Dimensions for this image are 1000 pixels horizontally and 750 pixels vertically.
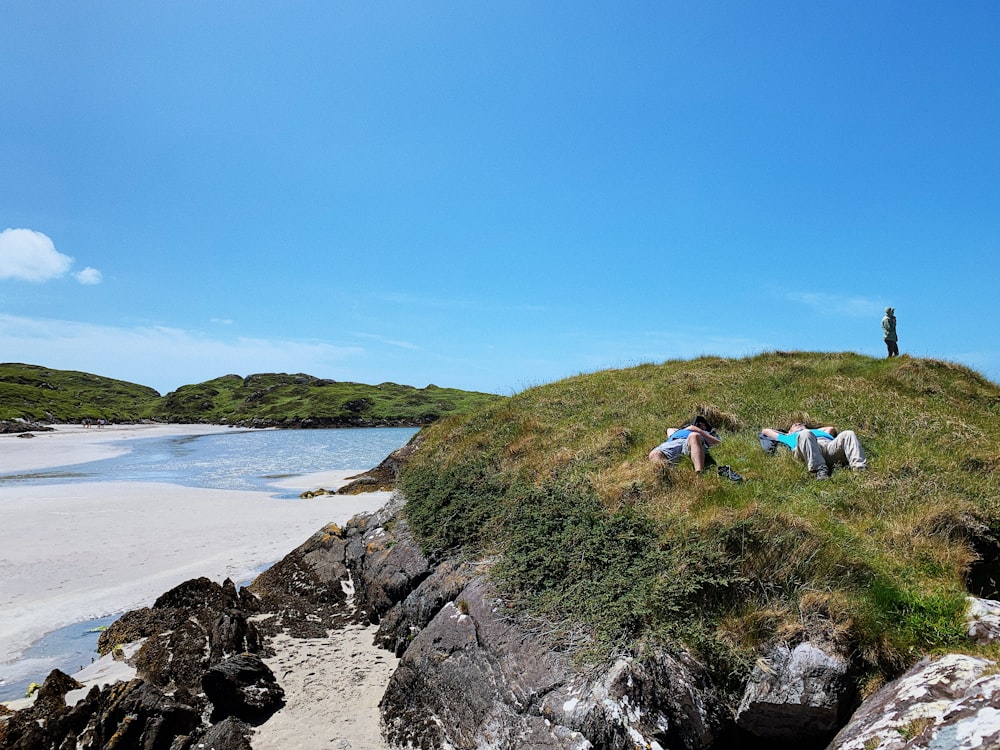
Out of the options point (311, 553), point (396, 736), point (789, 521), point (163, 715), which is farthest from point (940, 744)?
point (311, 553)

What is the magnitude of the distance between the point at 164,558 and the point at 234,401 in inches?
6724

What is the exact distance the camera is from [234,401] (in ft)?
563

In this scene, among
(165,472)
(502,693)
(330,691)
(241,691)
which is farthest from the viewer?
(165,472)

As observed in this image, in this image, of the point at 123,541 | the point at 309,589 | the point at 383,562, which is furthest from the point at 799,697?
the point at 123,541

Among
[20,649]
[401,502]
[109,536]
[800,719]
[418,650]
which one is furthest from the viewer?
[109,536]

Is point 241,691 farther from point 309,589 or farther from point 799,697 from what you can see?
point 799,697

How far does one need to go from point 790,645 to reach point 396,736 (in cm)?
547

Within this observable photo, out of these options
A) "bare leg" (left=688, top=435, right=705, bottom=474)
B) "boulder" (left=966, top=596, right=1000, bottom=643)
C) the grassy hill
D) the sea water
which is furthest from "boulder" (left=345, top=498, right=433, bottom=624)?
"boulder" (left=966, top=596, right=1000, bottom=643)

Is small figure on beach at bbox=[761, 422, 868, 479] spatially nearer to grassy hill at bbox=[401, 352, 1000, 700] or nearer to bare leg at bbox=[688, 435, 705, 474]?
grassy hill at bbox=[401, 352, 1000, 700]

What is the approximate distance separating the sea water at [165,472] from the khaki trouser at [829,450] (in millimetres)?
14936

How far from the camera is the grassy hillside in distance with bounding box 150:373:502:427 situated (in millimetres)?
133750

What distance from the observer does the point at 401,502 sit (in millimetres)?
15727

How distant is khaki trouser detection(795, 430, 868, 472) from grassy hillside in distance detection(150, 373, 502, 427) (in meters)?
106

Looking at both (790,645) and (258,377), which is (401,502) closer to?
(790,645)
